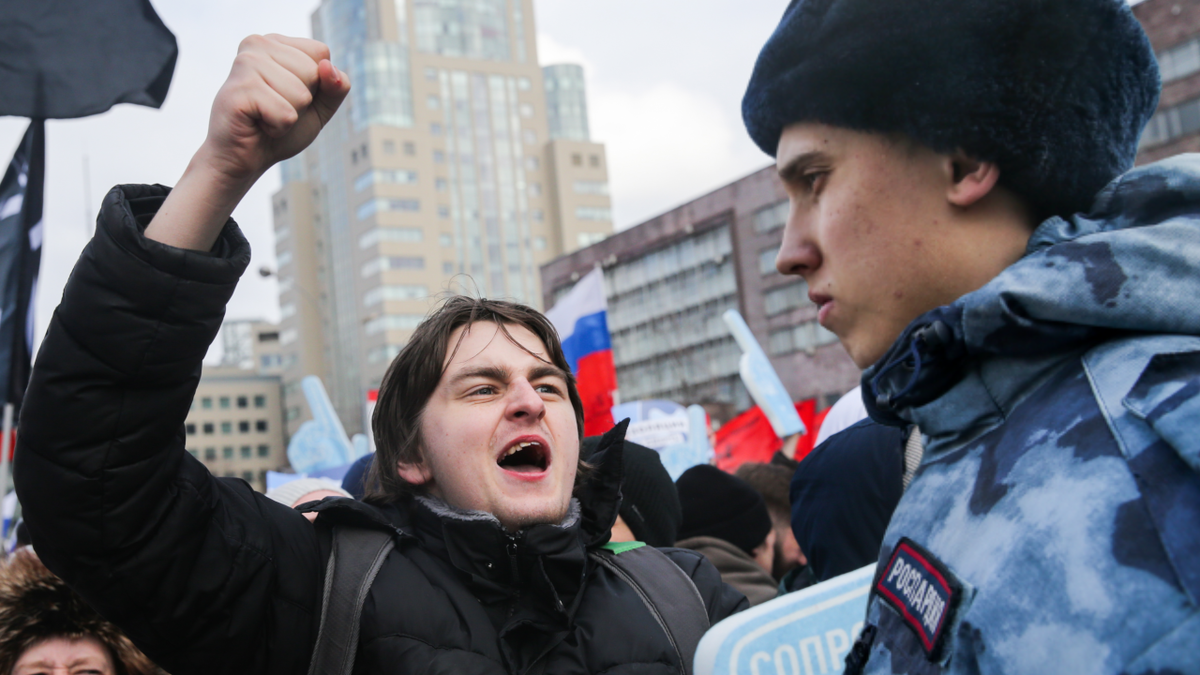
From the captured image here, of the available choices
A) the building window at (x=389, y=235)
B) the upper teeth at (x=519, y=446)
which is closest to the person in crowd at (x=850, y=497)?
the upper teeth at (x=519, y=446)

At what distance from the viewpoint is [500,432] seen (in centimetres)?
244

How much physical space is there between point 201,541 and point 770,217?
54.1 meters

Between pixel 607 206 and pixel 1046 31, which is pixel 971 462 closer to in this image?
pixel 1046 31

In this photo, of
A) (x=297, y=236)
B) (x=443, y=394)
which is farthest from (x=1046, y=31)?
(x=297, y=236)

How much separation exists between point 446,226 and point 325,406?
282 ft

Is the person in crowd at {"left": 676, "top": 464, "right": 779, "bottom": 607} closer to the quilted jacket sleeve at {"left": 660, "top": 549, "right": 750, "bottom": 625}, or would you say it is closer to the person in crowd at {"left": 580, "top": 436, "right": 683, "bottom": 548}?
the person in crowd at {"left": 580, "top": 436, "right": 683, "bottom": 548}

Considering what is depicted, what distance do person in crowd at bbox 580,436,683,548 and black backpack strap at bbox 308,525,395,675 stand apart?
1.46m

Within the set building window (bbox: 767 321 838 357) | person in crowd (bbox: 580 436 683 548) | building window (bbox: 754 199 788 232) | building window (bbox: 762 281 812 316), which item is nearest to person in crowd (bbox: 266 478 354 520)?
person in crowd (bbox: 580 436 683 548)

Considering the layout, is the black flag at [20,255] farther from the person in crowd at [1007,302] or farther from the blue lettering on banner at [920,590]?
the blue lettering on banner at [920,590]

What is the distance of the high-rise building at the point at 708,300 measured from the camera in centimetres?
5269

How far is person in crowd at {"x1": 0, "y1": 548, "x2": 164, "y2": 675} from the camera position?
2.78 m

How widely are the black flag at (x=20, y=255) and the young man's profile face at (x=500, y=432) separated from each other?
2.99 meters

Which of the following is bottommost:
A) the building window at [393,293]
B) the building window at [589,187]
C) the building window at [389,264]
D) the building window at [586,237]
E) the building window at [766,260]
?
the building window at [766,260]

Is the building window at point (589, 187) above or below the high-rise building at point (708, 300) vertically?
above
